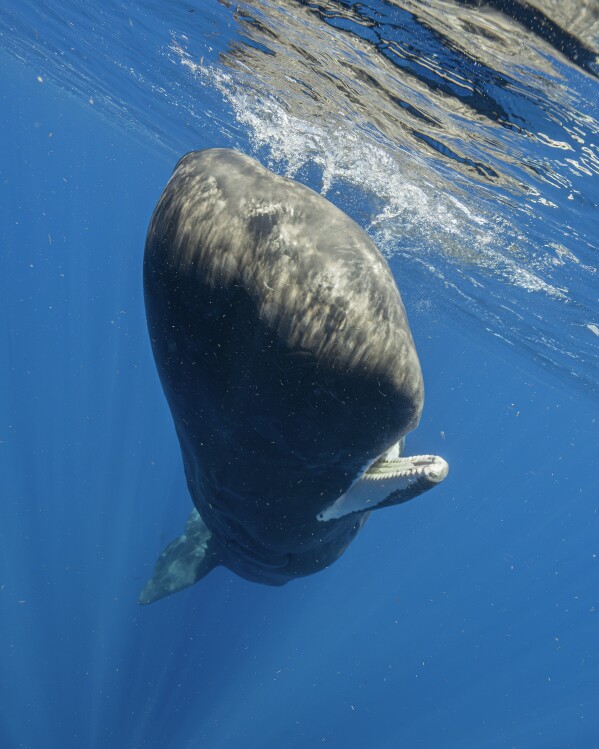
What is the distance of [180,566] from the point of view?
1030cm

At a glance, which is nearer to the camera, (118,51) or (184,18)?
(184,18)

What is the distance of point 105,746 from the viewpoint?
630 inches

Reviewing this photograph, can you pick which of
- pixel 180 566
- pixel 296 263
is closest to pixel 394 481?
pixel 296 263

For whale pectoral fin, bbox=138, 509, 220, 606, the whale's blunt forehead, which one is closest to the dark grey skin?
the whale's blunt forehead

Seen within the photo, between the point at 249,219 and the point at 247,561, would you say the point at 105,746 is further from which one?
the point at 249,219

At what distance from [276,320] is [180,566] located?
8.58 meters

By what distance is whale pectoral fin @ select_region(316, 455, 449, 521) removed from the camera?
144 inches

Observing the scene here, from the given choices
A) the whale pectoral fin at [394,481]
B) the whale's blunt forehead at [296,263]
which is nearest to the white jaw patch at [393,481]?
the whale pectoral fin at [394,481]

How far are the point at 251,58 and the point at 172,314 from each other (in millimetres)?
11590

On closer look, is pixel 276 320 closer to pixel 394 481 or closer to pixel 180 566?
pixel 394 481

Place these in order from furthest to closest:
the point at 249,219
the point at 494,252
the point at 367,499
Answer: the point at 494,252 → the point at 367,499 → the point at 249,219

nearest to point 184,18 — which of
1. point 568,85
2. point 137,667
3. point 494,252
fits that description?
point 568,85

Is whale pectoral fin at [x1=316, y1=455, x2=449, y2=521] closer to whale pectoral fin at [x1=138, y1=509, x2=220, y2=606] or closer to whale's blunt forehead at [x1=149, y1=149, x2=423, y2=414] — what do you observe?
whale's blunt forehead at [x1=149, y1=149, x2=423, y2=414]

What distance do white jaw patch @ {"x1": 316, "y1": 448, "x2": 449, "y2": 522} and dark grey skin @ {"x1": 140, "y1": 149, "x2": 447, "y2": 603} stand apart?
11 millimetres
